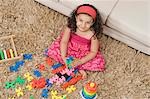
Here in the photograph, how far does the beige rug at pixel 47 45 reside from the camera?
2004 mm

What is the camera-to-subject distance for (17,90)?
6.34 feet

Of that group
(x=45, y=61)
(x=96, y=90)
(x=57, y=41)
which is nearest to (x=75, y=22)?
(x=57, y=41)

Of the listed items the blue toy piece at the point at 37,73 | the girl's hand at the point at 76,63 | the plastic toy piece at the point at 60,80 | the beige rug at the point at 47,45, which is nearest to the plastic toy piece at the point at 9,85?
the beige rug at the point at 47,45

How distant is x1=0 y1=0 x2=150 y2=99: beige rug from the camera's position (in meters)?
2.00

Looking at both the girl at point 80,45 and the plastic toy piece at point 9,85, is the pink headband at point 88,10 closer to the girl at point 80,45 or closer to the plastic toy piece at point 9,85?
the girl at point 80,45

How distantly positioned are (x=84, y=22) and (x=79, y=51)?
19 centimetres

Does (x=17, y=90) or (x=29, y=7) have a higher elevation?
(x=29, y=7)

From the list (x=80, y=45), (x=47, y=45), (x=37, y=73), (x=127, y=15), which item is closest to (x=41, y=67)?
(x=37, y=73)

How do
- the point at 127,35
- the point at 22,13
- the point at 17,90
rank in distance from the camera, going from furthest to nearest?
1. the point at 22,13
2. the point at 127,35
3. the point at 17,90

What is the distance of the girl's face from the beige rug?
202mm

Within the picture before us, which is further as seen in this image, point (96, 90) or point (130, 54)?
point (130, 54)

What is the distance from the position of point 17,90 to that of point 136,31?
0.72 metres

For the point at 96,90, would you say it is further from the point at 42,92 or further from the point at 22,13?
the point at 22,13

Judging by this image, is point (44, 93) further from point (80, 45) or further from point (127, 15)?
point (127, 15)
